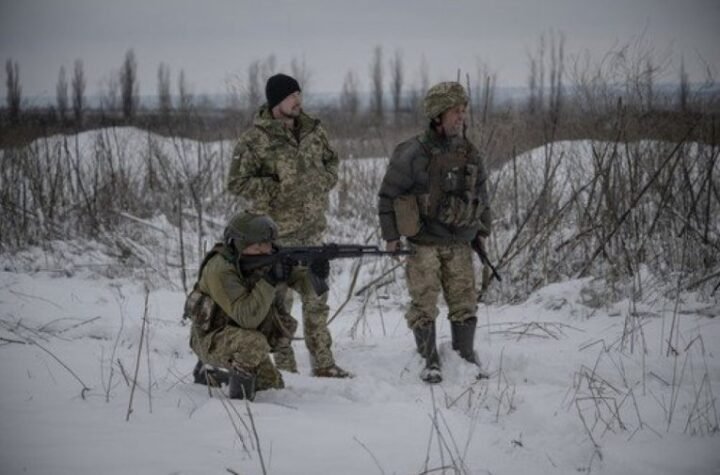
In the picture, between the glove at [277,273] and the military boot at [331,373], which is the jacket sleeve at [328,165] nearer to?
the glove at [277,273]

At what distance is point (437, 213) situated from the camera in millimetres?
3693

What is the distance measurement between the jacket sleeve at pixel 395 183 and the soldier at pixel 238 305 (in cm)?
90

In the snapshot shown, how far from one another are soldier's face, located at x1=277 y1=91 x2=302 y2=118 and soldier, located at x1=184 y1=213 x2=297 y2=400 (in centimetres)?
104

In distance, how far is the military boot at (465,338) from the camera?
12.4 ft

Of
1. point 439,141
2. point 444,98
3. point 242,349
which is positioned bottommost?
point 242,349

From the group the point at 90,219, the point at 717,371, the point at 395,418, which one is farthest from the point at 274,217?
the point at 90,219

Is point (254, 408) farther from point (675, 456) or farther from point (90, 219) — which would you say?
point (90, 219)

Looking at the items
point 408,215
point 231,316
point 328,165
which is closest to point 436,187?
point 408,215

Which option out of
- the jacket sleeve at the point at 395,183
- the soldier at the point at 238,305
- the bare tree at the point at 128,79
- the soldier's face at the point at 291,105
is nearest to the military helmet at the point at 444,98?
the jacket sleeve at the point at 395,183

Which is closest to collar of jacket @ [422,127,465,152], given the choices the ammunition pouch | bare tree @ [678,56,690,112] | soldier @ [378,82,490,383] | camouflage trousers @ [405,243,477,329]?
soldier @ [378,82,490,383]

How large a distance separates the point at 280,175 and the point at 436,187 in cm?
103

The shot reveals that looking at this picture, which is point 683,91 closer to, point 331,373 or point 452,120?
point 452,120

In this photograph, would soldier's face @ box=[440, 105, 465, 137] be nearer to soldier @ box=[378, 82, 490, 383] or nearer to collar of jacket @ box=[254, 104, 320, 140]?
soldier @ box=[378, 82, 490, 383]

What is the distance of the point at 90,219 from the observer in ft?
26.5
